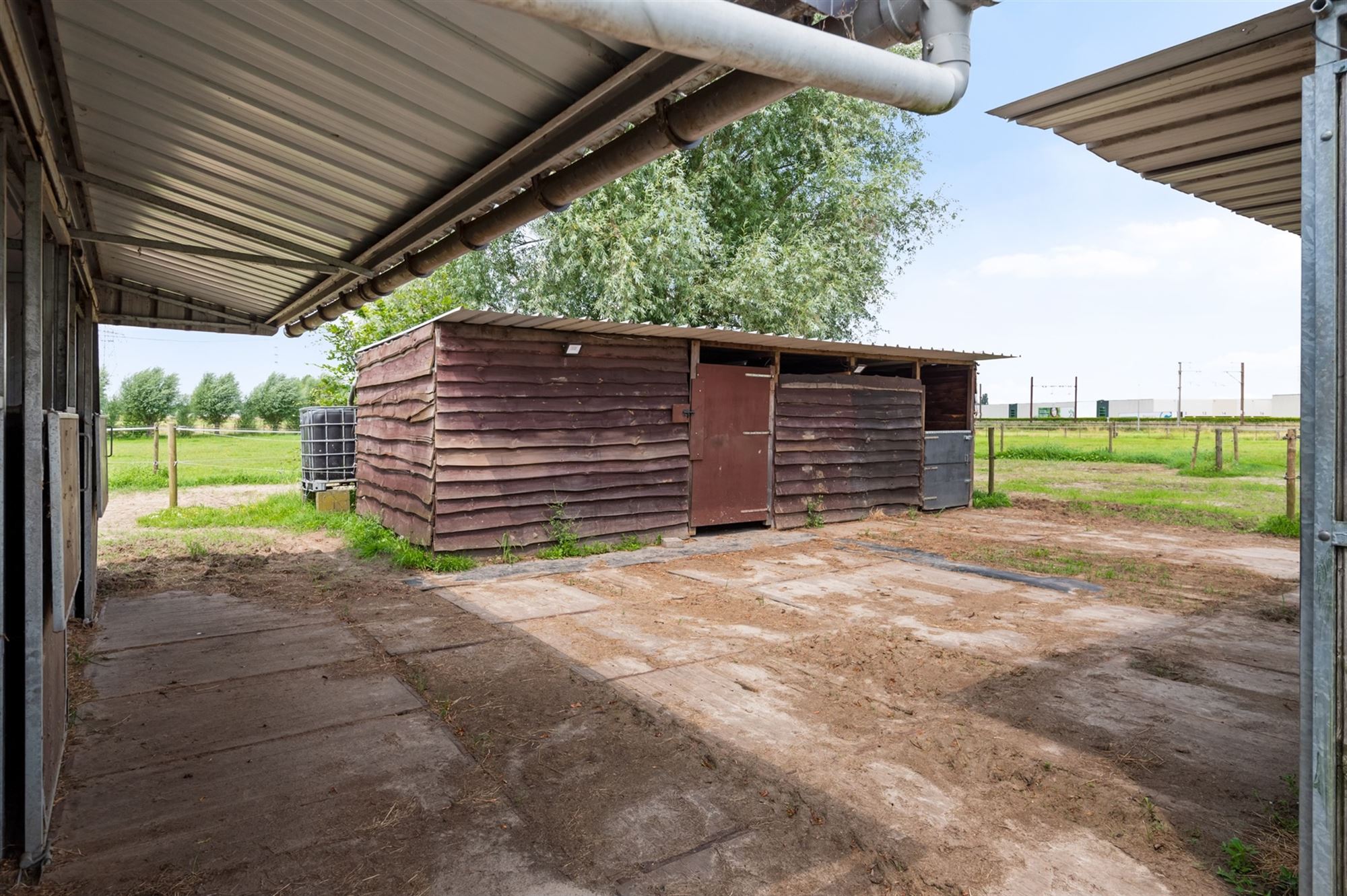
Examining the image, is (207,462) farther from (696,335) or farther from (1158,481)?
(1158,481)

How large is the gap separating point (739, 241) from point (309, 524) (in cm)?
1101

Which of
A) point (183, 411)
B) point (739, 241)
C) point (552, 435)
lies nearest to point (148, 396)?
point (183, 411)

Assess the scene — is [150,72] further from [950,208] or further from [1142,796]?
[950,208]

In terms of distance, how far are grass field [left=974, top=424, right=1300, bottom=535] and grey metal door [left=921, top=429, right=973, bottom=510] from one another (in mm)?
1967

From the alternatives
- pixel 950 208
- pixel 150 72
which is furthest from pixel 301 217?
pixel 950 208

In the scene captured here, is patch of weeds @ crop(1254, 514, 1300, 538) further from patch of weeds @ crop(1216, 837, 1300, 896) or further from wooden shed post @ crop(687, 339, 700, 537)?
patch of weeds @ crop(1216, 837, 1300, 896)

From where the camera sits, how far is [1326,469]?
5.88ft

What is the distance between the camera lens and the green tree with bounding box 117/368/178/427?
46781 millimetres

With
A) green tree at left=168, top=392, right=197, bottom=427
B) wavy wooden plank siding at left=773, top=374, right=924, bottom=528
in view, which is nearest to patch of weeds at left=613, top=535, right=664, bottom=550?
wavy wooden plank siding at left=773, top=374, right=924, bottom=528

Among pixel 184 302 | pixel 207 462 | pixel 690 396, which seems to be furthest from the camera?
pixel 207 462

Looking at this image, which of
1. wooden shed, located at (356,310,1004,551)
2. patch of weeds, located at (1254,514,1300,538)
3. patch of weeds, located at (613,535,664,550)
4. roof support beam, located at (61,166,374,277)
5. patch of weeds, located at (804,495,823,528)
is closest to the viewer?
roof support beam, located at (61,166,374,277)

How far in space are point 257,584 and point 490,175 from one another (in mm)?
4983

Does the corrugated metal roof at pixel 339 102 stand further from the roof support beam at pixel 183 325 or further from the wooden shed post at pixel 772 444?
the wooden shed post at pixel 772 444

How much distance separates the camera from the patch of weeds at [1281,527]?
30.5ft
